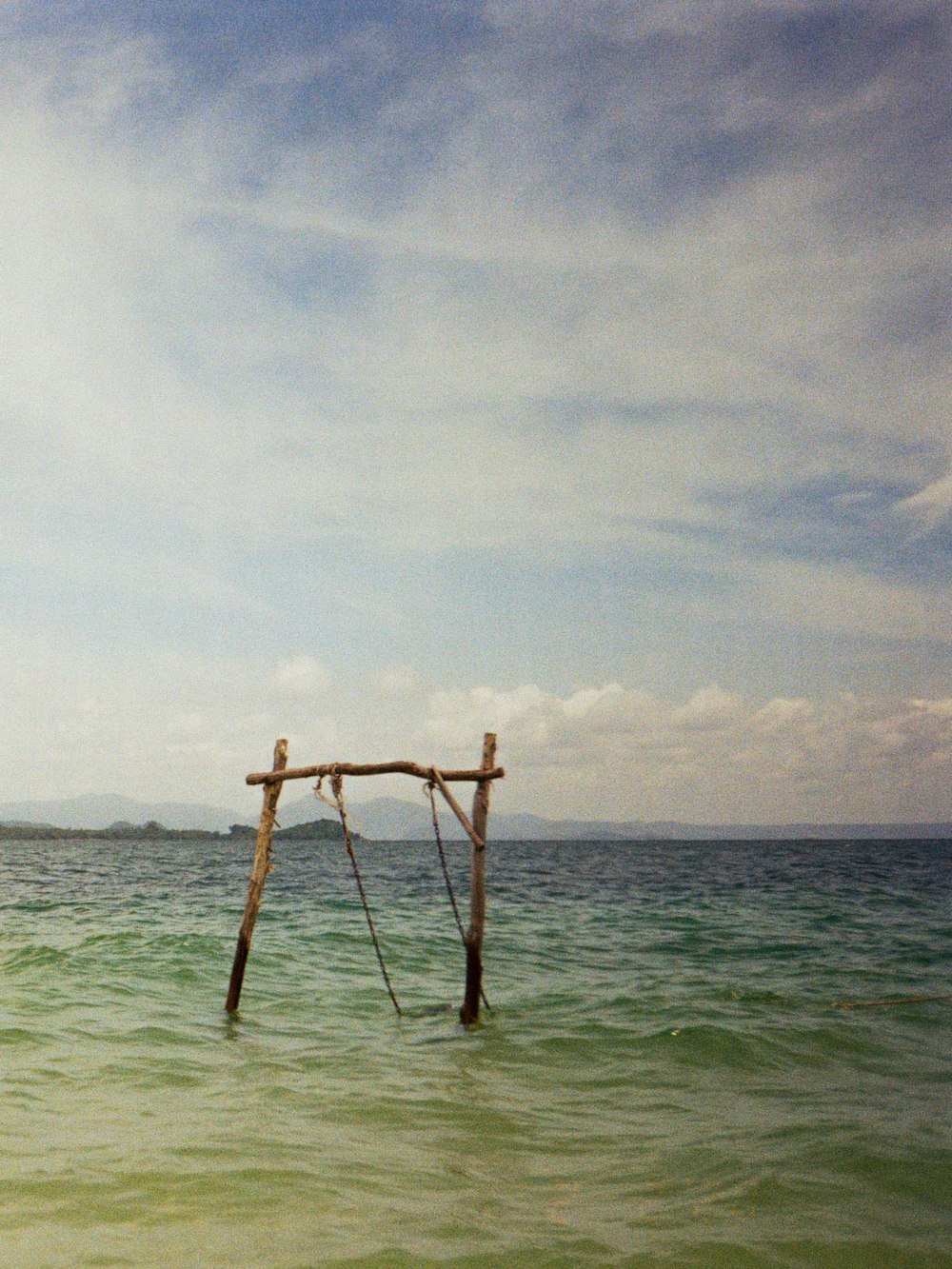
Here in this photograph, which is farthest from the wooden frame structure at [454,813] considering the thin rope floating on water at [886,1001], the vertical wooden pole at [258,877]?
the thin rope floating on water at [886,1001]

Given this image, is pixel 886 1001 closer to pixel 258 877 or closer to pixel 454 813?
pixel 454 813

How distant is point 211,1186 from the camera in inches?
292

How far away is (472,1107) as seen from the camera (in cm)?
1003

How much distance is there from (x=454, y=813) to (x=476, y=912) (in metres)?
1.85

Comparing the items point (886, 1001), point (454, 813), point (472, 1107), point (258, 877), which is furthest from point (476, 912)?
point (886, 1001)

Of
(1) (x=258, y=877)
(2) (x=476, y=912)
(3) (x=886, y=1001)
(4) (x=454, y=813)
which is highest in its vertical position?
(4) (x=454, y=813)

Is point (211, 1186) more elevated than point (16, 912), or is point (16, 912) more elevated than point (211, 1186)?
point (211, 1186)

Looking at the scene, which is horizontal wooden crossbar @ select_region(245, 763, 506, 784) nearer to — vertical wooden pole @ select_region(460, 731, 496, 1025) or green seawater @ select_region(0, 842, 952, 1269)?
vertical wooden pole @ select_region(460, 731, 496, 1025)

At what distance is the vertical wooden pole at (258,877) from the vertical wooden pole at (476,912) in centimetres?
338

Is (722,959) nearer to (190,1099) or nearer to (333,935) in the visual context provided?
(333,935)

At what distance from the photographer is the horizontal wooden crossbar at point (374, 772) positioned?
46.2 feet

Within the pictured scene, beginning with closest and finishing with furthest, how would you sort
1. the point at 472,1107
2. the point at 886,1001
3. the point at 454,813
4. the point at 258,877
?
the point at 472,1107 < the point at 454,813 < the point at 258,877 < the point at 886,1001

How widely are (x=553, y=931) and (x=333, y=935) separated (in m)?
6.54

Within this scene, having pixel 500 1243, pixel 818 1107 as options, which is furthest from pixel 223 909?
pixel 500 1243
